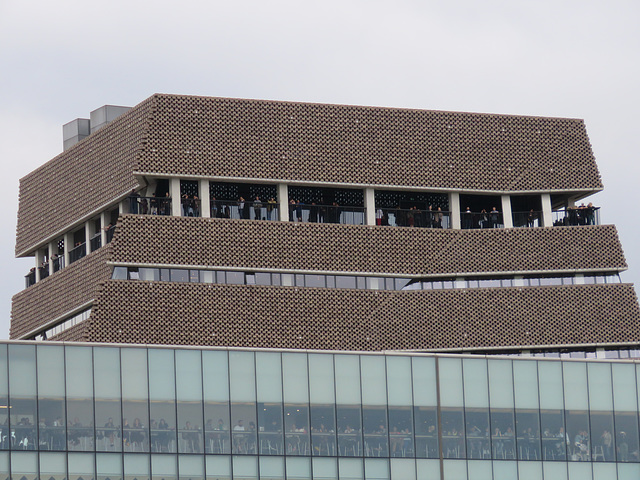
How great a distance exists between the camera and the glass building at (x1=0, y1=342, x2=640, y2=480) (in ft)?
274

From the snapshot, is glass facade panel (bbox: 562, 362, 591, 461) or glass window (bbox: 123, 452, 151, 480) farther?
glass facade panel (bbox: 562, 362, 591, 461)

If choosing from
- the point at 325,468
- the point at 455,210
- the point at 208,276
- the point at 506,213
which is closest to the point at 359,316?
the point at 208,276

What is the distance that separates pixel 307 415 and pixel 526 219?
2934 cm

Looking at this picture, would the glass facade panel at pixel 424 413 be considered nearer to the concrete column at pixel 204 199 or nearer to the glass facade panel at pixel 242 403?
the glass facade panel at pixel 242 403

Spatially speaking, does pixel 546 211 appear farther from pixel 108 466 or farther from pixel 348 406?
pixel 108 466

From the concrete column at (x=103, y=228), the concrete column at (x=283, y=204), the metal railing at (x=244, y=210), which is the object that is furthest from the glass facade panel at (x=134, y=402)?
the concrete column at (x=283, y=204)

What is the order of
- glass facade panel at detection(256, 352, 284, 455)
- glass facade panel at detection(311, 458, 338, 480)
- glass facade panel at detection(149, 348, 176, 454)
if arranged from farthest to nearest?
1. glass facade panel at detection(311, 458, 338, 480)
2. glass facade panel at detection(256, 352, 284, 455)
3. glass facade panel at detection(149, 348, 176, 454)

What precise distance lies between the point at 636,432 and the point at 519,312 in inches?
661

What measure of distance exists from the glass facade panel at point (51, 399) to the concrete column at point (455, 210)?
3408 cm

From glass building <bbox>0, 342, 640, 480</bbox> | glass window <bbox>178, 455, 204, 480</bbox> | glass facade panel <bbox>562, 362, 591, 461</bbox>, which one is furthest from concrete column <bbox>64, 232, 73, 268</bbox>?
glass facade panel <bbox>562, 362, 591, 461</bbox>

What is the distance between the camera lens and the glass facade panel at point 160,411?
8500 cm

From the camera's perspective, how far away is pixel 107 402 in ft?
277

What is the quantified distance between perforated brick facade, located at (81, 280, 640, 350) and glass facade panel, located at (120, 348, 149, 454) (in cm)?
1622

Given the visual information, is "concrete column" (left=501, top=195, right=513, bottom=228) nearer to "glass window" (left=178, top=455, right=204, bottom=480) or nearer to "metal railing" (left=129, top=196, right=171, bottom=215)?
"metal railing" (left=129, top=196, right=171, bottom=215)
